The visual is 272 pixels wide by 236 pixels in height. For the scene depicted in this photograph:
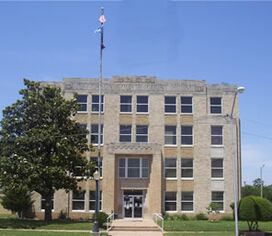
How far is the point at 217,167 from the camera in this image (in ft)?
188

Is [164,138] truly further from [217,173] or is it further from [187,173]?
[217,173]

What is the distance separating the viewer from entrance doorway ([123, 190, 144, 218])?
178 ft

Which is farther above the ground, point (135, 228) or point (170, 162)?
point (170, 162)

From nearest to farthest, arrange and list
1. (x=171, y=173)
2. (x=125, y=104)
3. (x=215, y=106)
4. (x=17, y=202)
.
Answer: (x=17, y=202)
(x=171, y=173)
(x=125, y=104)
(x=215, y=106)

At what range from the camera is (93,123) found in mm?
57188

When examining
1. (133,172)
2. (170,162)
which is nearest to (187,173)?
(170,162)

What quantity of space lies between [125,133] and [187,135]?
6.61m

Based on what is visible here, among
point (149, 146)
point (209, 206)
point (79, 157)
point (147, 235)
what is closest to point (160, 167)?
point (149, 146)

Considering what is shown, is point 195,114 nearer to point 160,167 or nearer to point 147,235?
point 160,167

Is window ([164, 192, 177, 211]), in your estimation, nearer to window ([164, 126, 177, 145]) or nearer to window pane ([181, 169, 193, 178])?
window pane ([181, 169, 193, 178])

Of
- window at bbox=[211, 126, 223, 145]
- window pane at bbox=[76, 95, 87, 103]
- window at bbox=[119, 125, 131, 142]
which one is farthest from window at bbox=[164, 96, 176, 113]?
window pane at bbox=[76, 95, 87, 103]

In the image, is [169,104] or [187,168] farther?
[169,104]

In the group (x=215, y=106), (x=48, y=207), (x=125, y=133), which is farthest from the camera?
(x=215, y=106)

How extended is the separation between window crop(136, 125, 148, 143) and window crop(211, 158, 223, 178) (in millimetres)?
7511
